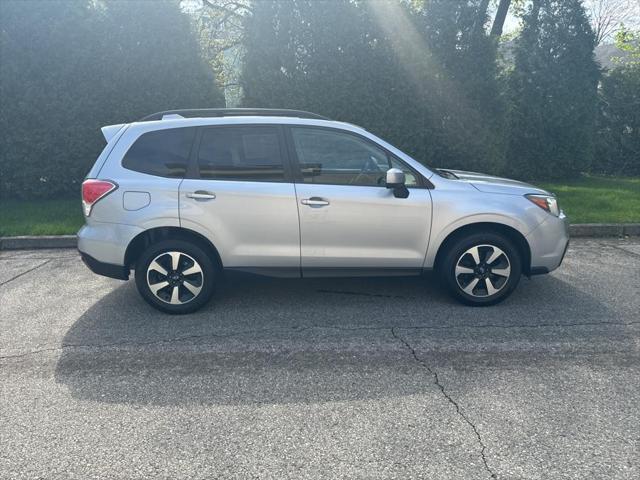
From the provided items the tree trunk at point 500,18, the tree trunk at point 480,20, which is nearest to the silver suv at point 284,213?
the tree trunk at point 480,20

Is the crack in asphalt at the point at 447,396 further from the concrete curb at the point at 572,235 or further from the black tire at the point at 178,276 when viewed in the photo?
the concrete curb at the point at 572,235

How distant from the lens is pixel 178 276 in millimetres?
4613

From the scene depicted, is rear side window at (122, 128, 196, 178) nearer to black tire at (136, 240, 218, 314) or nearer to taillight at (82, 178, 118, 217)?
taillight at (82, 178, 118, 217)

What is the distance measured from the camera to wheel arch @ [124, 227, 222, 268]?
15.1 feet

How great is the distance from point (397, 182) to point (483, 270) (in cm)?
119

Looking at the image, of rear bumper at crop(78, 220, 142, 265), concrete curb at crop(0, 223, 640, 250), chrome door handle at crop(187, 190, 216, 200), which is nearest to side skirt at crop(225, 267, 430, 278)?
chrome door handle at crop(187, 190, 216, 200)

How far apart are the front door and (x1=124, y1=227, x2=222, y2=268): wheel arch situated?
0.85m

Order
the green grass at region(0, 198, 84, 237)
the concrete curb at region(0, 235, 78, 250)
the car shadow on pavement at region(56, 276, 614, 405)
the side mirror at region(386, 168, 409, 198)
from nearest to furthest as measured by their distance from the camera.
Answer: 1. the car shadow on pavement at region(56, 276, 614, 405)
2. the side mirror at region(386, 168, 409, 198)
3. the concrete curb at region(0, 235, 78, 250)
4. the green grass at region(0, 198, 84, 237)

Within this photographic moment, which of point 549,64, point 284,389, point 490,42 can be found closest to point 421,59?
point 490,42

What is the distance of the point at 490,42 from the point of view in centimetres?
1128

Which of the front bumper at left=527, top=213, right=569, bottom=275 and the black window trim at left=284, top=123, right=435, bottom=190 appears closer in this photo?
the black window trim at left=284, top=123, right=435, bottom=190

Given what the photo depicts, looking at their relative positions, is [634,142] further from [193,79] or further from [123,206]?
[123,206]

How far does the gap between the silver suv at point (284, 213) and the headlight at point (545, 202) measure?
0.07ft

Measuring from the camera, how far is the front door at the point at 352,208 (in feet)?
14.9
